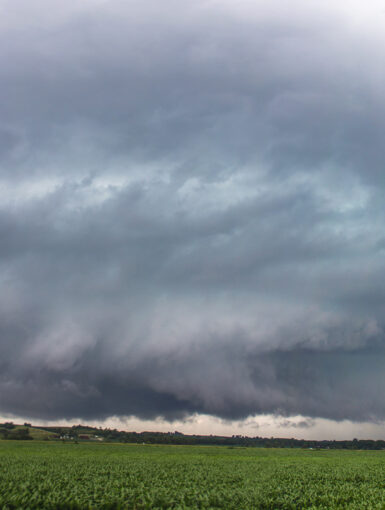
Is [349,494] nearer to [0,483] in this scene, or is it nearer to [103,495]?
[103,495]

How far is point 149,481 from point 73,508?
50.4 feet

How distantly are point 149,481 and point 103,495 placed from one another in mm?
11404

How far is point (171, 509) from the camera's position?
3025 centimetres

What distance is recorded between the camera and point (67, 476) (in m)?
45.5

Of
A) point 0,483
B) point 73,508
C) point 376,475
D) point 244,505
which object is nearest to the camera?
point 73,508

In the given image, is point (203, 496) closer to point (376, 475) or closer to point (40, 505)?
point (40, 505)

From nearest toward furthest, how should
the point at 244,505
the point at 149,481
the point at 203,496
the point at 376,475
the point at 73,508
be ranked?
the point at 73,508, the point at 244,505, the point at 203,496, the point at 149,481, the point at 376,475

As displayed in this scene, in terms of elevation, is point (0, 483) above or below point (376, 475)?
→ above

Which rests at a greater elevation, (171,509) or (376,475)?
(171,509)

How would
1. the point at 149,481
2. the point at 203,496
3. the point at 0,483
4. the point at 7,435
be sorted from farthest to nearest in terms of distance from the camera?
the point at 7,435, the point at 149,481, the point at 0,483, the point at 203,496

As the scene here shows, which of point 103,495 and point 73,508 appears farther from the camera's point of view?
point 103,495

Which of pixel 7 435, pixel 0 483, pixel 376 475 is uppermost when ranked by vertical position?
pixel 0 483

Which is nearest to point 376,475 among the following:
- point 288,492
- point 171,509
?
point 288,492

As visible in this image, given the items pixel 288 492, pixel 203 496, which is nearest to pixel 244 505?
pixel 203 496
